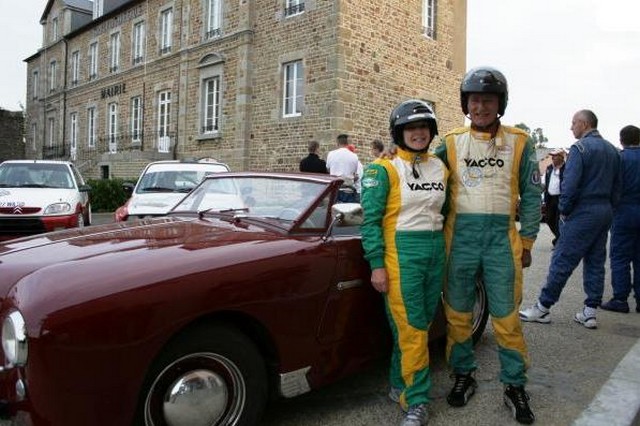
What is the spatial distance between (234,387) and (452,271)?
4.89 ft

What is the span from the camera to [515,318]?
10.9 ft

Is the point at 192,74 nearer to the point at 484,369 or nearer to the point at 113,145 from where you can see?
the point at 113,145

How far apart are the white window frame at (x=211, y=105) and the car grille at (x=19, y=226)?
11.7 m

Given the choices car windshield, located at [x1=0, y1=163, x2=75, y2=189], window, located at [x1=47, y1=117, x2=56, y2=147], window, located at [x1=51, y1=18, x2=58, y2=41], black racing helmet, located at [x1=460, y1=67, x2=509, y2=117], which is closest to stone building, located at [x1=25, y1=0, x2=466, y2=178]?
window, located at [x1=47, y1=117, x2=56, y2=147]

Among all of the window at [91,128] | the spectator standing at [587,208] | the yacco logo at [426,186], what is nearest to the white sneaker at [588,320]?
the spectator standing at [587,208]

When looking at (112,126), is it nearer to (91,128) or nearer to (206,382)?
(91,128)

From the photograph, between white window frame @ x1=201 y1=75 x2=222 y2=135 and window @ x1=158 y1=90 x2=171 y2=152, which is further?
window @ x1=158 y1=90 x2=171 y2=152

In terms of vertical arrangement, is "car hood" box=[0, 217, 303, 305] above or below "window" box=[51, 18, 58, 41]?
below

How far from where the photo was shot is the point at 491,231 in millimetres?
3326

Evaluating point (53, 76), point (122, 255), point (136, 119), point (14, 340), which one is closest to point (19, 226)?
point (122, 255)

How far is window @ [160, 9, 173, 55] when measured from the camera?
22422 millimetres

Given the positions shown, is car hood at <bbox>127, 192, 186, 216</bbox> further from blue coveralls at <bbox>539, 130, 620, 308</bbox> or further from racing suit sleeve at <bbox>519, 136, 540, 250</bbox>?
racing suit sleeve at <bbox>519, 136, 540, 250</bbox>

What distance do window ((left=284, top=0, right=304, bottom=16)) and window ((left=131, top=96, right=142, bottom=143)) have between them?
1010cm

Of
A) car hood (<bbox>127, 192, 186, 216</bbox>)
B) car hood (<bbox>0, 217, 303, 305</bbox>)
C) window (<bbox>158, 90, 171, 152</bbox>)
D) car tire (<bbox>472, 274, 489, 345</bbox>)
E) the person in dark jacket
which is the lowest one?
car tire (<bbox>472, 274, 489, 345</bbox>)
